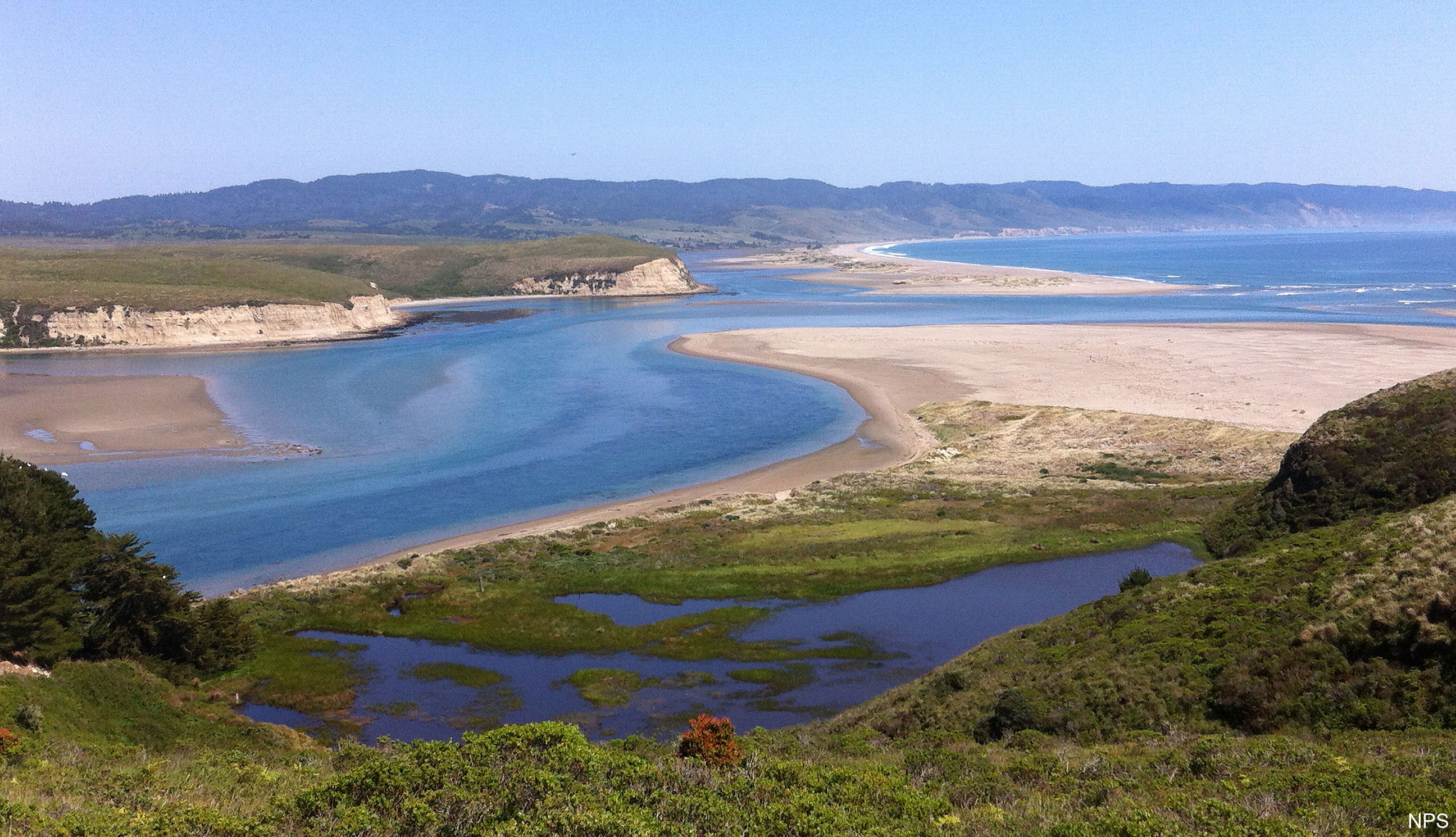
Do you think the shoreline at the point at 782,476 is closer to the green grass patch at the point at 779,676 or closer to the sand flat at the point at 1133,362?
the sand flat at the point at 1133,362

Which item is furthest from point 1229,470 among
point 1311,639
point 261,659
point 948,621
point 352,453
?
point 352,453

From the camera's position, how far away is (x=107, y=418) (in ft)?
221

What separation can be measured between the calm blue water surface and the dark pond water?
13479 millimetres

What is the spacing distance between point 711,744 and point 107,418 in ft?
225

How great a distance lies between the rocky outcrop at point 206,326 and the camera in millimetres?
113375

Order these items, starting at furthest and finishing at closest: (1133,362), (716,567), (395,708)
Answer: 1. (1133,362)
2. (716,567)
3. (395,708)

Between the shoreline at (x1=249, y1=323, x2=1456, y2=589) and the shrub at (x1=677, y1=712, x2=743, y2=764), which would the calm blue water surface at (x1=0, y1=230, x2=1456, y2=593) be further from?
the shrub at (x1=677, y1=712, x2=743, y2=764)

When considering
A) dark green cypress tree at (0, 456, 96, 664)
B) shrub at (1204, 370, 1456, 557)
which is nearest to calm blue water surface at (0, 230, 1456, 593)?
dark green cypress tree at (0, 456, 96, 664)

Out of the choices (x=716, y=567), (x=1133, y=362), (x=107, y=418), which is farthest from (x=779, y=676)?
(x=1133, y=362)

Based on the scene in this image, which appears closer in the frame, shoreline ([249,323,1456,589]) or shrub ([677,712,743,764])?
shrub ([677,712,743,764])

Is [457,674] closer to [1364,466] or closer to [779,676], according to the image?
[779,676]

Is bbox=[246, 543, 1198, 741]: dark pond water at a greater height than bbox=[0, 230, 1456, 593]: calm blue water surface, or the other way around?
bbox=[0, 230, 1456, 593]: calm blue water surface

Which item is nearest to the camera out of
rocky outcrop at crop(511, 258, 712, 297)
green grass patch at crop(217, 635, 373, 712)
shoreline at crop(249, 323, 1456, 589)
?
green grass patch at crop(217, 635, 373, 712)

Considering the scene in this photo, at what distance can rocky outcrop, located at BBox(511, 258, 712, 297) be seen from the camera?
187625mm
